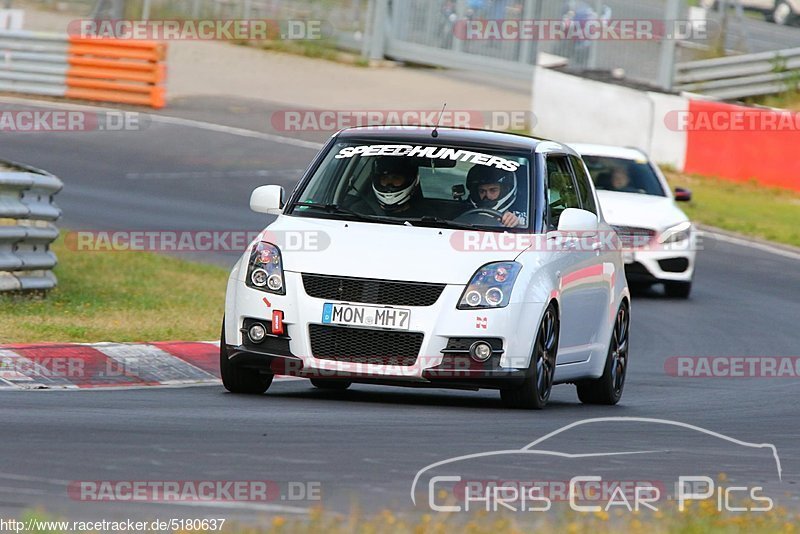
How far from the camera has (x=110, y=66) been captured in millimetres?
31344

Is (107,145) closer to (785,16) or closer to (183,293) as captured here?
(183,293)

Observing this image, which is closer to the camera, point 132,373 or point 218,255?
point 132,373

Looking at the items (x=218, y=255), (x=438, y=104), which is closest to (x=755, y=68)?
(x=438, y=104)

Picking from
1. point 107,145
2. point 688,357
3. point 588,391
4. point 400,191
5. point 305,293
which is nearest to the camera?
point 305,293

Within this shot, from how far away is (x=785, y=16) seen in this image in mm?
45969

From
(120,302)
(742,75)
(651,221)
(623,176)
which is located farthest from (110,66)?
(120,302)

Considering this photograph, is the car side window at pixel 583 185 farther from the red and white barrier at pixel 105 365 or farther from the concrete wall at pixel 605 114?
the concrete wall at pixel 605 114

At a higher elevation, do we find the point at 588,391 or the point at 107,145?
the point at 588,391

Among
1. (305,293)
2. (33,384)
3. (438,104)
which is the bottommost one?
(438,104)

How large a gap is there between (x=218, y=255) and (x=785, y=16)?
98.4ft
